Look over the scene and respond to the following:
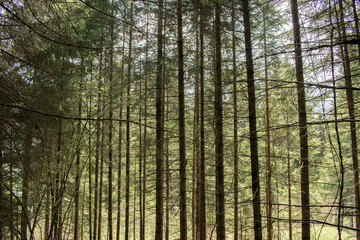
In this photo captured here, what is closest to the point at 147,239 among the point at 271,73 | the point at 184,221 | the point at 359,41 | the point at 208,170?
the point at 208,170

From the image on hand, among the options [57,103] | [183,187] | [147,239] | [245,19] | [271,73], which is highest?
[271,73]

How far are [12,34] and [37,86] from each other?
4.04m

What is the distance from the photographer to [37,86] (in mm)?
6391

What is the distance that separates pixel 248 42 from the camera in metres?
5.06

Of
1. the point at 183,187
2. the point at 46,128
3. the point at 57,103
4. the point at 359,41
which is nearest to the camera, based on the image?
the point at 359,41

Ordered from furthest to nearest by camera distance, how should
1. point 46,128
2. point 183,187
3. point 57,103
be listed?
point 46,128 < point 183,187 < point 57,103

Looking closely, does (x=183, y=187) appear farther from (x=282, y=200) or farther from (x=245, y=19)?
(x=282, y=200)

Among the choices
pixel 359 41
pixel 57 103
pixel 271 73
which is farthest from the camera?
pixel 271 73

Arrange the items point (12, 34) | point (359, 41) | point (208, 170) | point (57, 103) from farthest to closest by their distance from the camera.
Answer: point (208, 170) → point (57, 103) → point (12, 34) → point (359, 41)

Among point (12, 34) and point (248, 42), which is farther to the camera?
point (248, 42)

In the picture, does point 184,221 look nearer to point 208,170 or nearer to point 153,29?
point 208,170

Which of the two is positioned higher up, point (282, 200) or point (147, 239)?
point (282, 200)

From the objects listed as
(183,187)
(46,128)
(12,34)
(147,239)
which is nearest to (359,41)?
(12,34)

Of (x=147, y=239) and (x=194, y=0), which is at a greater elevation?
(x=194, y=0)
